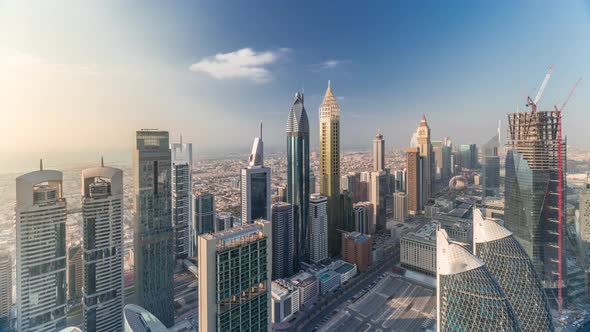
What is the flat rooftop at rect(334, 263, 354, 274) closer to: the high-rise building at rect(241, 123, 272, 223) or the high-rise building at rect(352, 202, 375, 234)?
the high-rise building at rect(352, 202, 375, 234)

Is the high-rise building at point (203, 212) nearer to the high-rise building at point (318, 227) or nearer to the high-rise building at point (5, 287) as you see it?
the high-rise building at point (318, 227)

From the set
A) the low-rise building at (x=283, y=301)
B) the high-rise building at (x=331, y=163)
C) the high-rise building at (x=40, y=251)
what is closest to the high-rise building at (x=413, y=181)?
the high-rise building at (x=331, y=163)

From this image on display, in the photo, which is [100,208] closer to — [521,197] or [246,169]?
Result: [246,169]

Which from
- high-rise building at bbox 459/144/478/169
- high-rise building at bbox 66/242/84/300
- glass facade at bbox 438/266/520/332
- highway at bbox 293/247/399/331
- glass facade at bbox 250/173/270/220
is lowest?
highway at bbox 293/247/399/331

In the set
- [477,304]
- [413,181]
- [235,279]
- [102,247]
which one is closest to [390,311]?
[477,304]

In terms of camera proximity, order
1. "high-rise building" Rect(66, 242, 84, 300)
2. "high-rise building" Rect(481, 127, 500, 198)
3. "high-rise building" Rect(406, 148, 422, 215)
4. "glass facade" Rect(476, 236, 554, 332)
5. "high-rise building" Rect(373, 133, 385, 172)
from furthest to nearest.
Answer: "high-rise building" Rect(373, 133, 385, 172) → "high-rise building" Rect(406, 148, 422, 215) → "high-rise building" Rect(481, 127, 500, 198) → "high-rise building" Rect(66, 242, 84, 300) → "glass facade" Rect(476, 236, 554, 332)

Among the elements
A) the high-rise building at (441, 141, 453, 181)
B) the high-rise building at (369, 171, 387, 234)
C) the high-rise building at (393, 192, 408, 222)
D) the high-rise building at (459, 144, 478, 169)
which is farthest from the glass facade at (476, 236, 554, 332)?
the high-rise building at (459, 144, 478, 169)

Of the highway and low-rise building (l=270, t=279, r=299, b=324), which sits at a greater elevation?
low-rise building (l=270, t=279, r=299, b=324)
